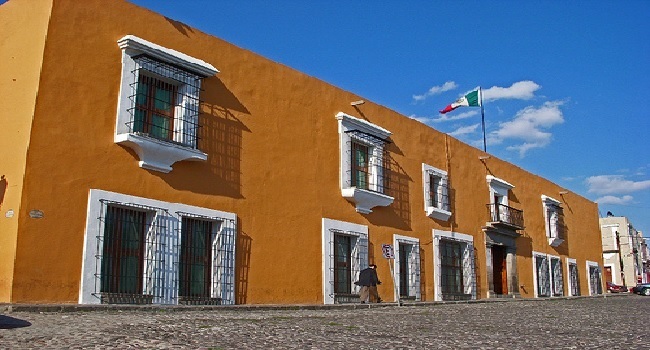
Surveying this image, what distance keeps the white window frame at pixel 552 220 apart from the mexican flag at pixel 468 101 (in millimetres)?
5422

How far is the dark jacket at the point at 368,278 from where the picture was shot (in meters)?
14.3

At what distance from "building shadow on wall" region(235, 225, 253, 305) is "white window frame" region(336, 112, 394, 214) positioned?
3259 mm

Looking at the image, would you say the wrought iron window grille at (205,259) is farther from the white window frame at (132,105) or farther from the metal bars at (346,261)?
the metal bars at (346,261)

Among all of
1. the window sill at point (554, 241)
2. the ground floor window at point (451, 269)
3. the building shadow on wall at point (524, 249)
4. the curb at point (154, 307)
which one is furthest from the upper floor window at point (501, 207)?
the curb at point (154, 307)

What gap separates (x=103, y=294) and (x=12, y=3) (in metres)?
5.02

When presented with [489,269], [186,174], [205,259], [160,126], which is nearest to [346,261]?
[205,259]

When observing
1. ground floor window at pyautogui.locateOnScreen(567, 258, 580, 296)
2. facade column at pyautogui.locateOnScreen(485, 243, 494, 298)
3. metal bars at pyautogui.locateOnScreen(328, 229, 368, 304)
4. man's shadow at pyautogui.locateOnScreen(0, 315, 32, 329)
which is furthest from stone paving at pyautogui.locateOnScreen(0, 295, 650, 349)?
ground floor window at pyautogui.locateOnScreen(567, 258, 580, 296)

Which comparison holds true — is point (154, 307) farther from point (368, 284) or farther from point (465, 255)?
point (465, 255)

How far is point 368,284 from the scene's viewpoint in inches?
563

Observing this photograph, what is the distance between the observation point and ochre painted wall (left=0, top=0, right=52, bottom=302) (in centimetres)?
918

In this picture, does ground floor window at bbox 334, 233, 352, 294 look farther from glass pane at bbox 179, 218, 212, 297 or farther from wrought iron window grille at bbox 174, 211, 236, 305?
glass pane at bbox 179, 218, 212, 297

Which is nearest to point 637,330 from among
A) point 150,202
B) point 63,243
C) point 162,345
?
point 162,345

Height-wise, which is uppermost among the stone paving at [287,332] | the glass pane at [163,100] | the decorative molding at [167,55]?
the decorative molding at [167,55]

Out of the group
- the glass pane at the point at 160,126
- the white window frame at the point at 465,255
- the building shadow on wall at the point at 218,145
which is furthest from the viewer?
the white window frame at the point at 465,255
